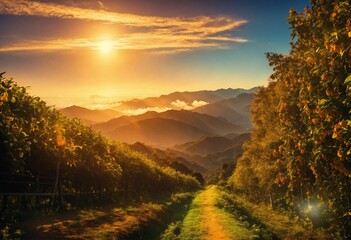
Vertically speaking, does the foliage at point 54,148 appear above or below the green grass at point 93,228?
above

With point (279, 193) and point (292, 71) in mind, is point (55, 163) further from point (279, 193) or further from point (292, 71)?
point (279, 193)

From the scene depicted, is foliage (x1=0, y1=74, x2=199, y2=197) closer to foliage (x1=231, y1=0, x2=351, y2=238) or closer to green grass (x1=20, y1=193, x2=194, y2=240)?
green grass (x1=20, y1=193, x2=194, y2=240)

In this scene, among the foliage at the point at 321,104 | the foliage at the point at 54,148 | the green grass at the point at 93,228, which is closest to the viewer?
the foliage at the point at 321,104

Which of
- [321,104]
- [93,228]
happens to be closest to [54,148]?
[93,228]

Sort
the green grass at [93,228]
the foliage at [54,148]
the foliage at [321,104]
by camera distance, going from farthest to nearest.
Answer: the green grass at [93,228] → the foliage at [54,148] → the foliage at [321,104]

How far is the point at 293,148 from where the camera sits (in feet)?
54.3

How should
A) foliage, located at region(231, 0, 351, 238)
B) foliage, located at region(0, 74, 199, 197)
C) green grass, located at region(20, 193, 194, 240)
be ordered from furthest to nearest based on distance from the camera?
green grass, located at region(20, 193, 194, 240)
foliage, located at region(0, 74, 199, 197)
foliage, located at region(231, 0, 351, 238)

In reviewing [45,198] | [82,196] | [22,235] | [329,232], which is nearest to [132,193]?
[82,196]

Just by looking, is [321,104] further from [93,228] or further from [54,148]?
[54,148]

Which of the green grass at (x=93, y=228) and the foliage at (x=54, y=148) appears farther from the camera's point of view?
the green grass at (x=93, y=228)

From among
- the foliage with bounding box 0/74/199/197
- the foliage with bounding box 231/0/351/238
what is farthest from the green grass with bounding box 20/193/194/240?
the foliage with bounding box 231/0/351/238

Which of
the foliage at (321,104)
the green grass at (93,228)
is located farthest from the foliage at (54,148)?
the foliage at (321,104)

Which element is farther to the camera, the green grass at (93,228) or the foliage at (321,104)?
the green grass at (93,228)

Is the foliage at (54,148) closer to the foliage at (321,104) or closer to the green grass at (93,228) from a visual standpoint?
the green grass at (93,228)
